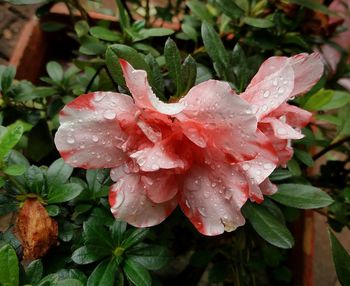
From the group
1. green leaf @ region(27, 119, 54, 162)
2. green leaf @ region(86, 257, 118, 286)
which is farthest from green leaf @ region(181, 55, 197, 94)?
green leaf @ region(27, 119, 54, 162)

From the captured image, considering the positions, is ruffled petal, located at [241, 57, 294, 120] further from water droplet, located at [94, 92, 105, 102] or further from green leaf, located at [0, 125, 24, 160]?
green leaf, located at [0, 125, 24, 160]

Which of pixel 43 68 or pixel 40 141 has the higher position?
pixel 40 141

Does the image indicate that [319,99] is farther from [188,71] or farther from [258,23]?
[188,71]

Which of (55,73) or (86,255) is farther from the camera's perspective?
(55,73)

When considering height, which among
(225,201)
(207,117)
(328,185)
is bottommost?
(328,185)

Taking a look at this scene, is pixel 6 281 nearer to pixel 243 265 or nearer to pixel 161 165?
pixel 161 165

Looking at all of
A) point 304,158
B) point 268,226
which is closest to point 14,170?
point 268,226

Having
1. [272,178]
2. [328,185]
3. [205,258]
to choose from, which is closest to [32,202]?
[272,178]
